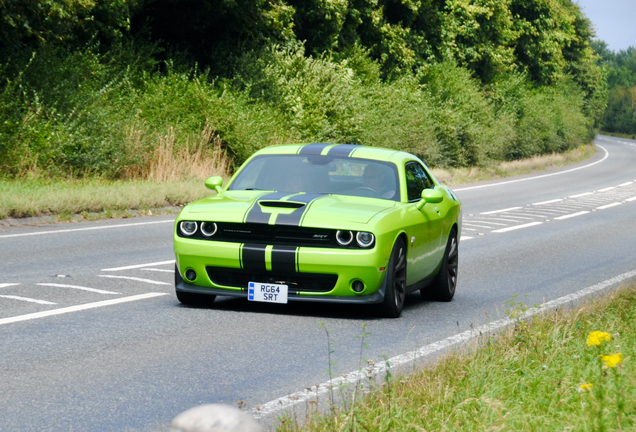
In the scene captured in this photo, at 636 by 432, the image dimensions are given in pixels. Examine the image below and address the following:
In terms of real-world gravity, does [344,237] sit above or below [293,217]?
below

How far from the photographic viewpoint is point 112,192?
1800 centimetres

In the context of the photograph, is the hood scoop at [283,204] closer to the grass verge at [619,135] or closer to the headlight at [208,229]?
the headlight at [208,229]

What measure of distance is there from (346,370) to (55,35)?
657 inches

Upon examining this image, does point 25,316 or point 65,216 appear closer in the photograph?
point 25,316

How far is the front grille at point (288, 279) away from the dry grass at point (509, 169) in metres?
26.1

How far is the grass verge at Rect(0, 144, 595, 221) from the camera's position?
52.2 feet

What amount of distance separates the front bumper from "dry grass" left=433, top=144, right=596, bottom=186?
26063 mm

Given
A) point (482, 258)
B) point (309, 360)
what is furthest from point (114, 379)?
point (482, 258)

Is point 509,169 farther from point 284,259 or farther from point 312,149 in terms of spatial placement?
point 284,259

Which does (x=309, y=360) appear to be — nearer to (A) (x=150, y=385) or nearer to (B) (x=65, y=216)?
(A) (x=150, y=385)

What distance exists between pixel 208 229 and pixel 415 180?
94.5 inches

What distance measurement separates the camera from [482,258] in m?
13.6

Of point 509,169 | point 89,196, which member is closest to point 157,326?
point 89,196

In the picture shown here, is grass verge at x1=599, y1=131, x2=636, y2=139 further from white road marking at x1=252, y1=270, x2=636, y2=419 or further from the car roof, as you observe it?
white road marking at x1=252, y1=270, x2=636, y2=419
